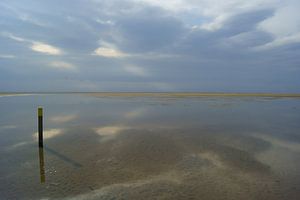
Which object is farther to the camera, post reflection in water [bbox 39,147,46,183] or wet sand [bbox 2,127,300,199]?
post reflection in water [bbox 39,147,46,183]

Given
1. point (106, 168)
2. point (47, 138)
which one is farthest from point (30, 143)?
point (106, 168)

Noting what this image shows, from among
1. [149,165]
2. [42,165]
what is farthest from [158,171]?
[42,165]

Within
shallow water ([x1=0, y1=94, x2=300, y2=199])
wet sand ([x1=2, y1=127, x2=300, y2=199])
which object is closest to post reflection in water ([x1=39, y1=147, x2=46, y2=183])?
shallow water ([x1=0, y1=94, x2=300, y2=199])

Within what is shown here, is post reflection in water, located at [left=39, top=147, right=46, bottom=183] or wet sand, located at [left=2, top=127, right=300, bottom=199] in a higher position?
post reflection in water, located at [left=39, top=147, right=46, bottom=183]

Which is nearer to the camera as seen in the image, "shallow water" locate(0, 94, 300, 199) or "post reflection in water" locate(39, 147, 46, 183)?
"shallow water" locate(0, 94, 300, 199)

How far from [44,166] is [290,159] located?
930cm

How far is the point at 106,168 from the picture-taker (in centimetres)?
816

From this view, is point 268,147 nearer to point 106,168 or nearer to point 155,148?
point 155,148

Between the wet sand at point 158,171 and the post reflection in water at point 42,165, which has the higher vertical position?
the post reflection in water at point 42,165

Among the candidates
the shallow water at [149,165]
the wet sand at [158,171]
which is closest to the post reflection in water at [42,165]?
the shallow water at [149,165]

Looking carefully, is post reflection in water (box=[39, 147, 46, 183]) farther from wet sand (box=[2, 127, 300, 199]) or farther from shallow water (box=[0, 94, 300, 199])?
wet sand (box=[2, 127, 300, 199])

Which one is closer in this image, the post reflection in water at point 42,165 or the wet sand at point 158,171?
the wet sand at point 158,171

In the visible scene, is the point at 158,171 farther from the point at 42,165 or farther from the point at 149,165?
the point at 42,165

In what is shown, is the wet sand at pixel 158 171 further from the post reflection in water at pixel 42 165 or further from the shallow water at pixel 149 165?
the post reflection in water at pixel 42 165
